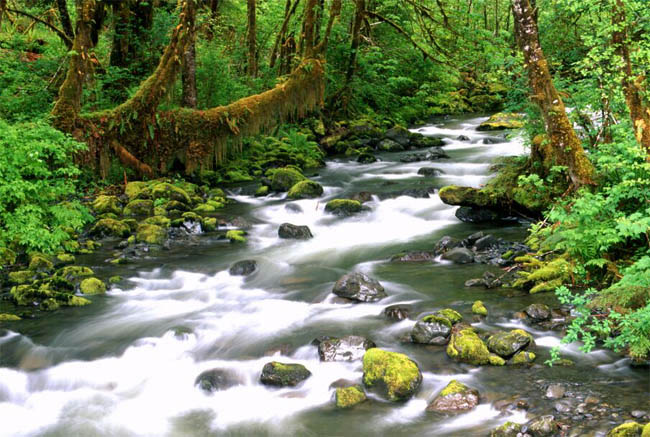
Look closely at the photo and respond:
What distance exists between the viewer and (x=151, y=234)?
1139cm

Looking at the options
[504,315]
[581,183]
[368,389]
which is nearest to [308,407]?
[368,389]

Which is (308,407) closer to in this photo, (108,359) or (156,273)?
(108,359)

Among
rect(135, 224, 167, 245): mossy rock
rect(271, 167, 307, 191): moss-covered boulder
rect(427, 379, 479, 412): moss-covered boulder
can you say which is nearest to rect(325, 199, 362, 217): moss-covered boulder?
rect(271, 167, 307, 191): moss-covered boulder

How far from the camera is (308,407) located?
5.89m

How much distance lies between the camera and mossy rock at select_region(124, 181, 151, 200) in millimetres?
13555

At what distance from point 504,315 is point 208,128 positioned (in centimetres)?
1038

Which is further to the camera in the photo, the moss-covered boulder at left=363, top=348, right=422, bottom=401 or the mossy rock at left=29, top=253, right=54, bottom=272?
the mossy rock at left=29, top=253, right=54, bottom=272

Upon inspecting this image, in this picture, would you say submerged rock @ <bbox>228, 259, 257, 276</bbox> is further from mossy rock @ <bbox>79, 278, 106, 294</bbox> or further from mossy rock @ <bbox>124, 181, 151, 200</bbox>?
mossy rock @ <bbox>124, 181, 151, 200</bbox>

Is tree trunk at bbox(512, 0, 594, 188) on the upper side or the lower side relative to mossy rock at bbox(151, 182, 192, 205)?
upper

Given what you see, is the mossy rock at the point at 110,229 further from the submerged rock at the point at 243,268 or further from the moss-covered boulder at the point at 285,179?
the moss-covered boulder at the point at 285,179

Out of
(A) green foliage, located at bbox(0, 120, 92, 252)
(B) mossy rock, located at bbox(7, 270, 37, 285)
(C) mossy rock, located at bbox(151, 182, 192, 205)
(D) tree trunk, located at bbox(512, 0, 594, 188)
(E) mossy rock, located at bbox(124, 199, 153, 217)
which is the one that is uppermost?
(D) tree trunk, located at bbox(512, 0, 594, 188)

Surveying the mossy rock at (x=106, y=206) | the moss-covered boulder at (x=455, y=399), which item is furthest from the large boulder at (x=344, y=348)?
the mossy rock at (x=106, y=206)

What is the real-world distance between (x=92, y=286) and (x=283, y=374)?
419 centimetres

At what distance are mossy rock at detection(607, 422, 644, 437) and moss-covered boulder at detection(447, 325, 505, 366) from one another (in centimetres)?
158
